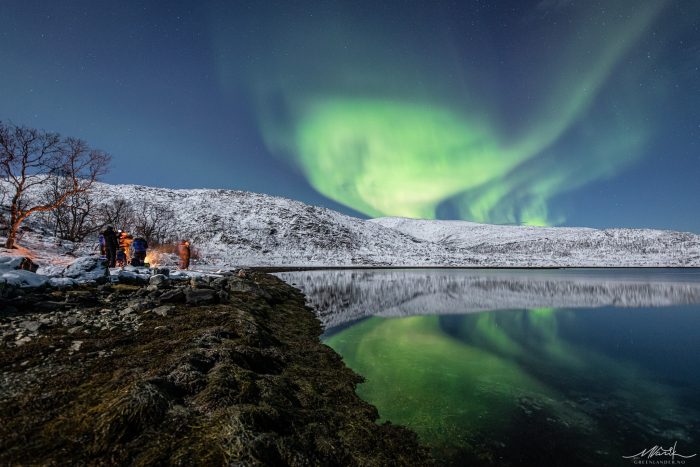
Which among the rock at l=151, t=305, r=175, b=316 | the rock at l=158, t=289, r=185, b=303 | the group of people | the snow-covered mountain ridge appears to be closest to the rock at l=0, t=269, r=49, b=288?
the rock at l=158, t=289, r=185, b=303

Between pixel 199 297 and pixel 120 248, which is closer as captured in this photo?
pixel 199 297

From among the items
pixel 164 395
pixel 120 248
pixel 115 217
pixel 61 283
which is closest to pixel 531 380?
pixel 164 395

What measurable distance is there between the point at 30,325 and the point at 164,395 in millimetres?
6045

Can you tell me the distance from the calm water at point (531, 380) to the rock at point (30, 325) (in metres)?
9.05

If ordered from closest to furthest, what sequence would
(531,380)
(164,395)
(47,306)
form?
(164,395) → (47,306) → (531,380)

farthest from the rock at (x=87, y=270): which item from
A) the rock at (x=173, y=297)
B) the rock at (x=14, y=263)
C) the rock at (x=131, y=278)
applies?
the rock at (x=173, y=297)

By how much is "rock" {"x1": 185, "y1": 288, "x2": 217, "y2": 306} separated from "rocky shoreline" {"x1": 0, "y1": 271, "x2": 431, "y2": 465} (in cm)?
238

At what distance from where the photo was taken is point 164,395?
5.28 metres

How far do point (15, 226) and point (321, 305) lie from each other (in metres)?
23.2

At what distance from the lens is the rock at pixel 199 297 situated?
46.6 ft

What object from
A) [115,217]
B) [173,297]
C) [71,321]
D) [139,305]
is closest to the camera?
[71,321]

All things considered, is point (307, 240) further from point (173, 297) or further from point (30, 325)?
point (30, 325)

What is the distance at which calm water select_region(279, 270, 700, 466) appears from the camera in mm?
7168

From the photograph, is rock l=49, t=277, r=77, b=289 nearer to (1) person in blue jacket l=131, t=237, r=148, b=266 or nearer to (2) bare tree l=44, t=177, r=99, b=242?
(1) person in blue jacket l=131, t=237, r=148, b=266
